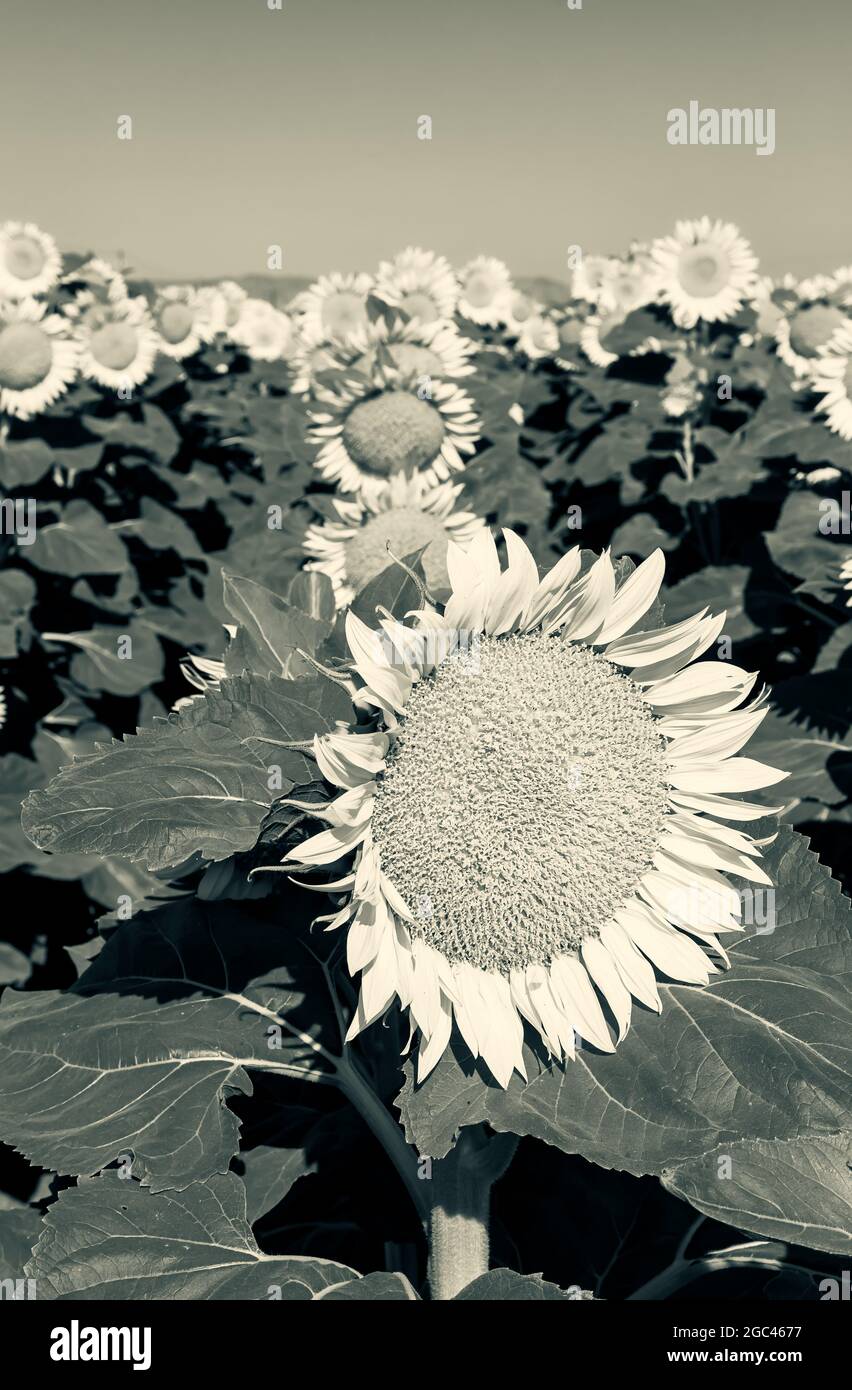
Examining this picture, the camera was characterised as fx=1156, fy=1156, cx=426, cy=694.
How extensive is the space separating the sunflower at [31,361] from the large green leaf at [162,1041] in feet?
17.7

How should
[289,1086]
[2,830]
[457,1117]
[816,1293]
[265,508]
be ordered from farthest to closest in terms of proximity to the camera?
[265,508], [2,830], [289,1086], [816,1293], [457,1117]

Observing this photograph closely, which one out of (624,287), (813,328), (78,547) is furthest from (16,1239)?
(624,287)

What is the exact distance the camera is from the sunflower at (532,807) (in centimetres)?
136

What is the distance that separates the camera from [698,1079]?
1396 millimetres

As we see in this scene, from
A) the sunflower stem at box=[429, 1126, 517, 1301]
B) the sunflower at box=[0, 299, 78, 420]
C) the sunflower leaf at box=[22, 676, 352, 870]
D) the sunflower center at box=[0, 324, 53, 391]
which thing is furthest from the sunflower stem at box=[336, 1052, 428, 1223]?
the sunflower center at box=[0, 324, 53, 391]

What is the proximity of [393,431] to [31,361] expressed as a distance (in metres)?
2.72

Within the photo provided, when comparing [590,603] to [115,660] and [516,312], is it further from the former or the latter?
[516,312]

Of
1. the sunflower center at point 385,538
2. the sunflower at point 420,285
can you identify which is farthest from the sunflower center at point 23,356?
the sunflower center at point 385,538

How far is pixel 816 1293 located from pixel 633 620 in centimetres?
102

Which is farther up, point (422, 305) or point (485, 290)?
point (485, 290)

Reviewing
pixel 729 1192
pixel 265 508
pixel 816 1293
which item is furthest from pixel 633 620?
pixel 265 508

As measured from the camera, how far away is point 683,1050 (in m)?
1.44

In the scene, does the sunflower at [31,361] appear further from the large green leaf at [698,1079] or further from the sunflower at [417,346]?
the large green leaf at [698,1079]
